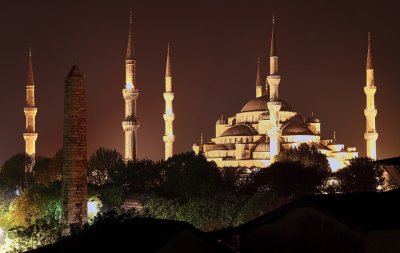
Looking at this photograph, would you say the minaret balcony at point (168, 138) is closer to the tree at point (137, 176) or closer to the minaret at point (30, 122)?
the minaret at point (30, 122)

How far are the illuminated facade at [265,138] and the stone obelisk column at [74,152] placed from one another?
32.2 m

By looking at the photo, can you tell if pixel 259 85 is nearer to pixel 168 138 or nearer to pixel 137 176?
pixel 168 138

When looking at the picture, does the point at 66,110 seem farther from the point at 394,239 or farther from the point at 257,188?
the point at 257,188

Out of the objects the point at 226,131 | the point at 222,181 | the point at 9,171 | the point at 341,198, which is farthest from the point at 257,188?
the point at 341,198

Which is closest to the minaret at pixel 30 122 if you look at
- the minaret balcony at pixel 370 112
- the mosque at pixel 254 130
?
the mosque at pixel 254 130

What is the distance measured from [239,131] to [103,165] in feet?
57.4

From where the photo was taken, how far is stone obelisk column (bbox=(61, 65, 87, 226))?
21188 millimetres

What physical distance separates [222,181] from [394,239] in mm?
31313

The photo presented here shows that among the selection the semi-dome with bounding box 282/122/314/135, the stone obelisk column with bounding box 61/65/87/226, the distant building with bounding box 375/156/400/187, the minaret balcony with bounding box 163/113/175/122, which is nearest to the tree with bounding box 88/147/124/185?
the minaret balcony with bounding box 163/113/175/122

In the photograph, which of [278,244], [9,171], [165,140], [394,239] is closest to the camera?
[394,239]

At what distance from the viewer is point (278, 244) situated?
11.3m

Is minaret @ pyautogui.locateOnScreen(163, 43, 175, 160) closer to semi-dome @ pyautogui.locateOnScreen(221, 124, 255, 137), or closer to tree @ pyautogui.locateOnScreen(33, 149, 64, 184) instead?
semi-dome @ pyautogui.locateOnScreen(221, 124, 255, 137)

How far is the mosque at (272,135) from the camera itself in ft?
Result: 177

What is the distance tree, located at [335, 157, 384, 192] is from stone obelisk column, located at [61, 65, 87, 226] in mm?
21238
